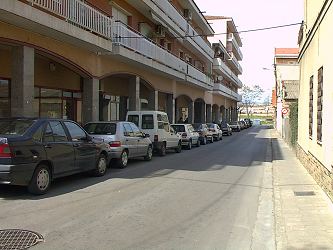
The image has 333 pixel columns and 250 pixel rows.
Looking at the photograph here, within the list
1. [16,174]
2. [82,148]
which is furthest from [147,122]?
[16,174]

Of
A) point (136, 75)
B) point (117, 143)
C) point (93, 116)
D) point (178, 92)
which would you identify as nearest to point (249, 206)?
point (117, 143)

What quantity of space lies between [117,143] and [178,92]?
23.0 meters

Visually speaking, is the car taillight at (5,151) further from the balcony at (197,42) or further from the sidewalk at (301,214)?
the balcony at (197,42)

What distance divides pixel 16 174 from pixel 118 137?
20.7 ft

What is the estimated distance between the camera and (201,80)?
43.6 metres

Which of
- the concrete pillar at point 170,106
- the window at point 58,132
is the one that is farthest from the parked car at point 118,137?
the concrete pillar at point 170,106

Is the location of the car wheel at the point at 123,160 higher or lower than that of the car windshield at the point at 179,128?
lower

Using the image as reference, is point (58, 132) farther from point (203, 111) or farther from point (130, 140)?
point (203, 111)

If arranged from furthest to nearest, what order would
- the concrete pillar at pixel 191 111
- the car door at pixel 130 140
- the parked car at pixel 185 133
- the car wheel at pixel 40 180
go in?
the concrete pillar at pixel 191 111 < the parked car at pixel 185 133 < the car door at pixel 130 140 < the car wheel at pixel 40 180

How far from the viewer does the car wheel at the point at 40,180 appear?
9.78 metres

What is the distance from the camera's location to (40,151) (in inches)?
392

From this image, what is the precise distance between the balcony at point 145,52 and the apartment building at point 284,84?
26.9 feet

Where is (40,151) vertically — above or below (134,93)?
below

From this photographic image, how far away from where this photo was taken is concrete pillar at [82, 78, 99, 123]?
20.7m
